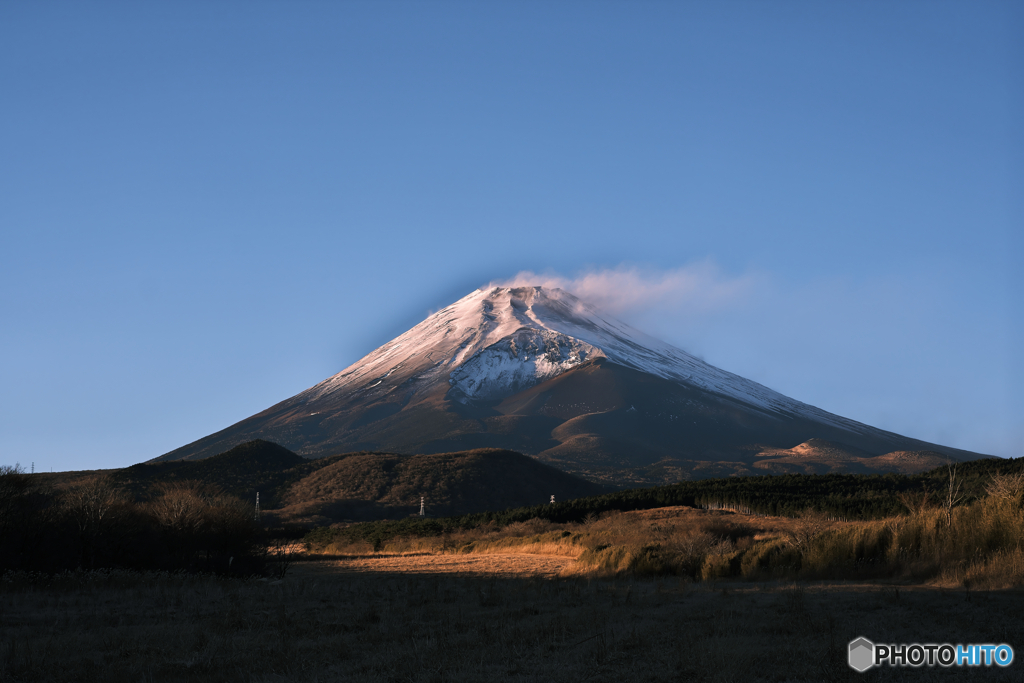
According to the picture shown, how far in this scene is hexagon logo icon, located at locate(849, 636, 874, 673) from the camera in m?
7.05

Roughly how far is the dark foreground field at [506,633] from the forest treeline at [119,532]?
3644 mm

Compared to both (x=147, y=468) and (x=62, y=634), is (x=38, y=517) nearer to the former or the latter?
(x=62, y=634)

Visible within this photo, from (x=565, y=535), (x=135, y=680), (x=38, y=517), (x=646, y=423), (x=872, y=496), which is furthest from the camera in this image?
(x=646, y=423)

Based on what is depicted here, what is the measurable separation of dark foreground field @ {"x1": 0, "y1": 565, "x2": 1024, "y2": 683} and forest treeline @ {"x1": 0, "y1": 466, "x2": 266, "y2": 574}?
3644 millimetres

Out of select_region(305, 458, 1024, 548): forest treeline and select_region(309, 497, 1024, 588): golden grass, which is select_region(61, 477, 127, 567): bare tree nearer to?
select_region(309, 497, 1024, 588): golden grass

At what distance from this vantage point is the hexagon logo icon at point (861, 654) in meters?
7.05

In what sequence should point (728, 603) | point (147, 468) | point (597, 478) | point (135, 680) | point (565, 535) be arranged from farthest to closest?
1. point (597, 478)
2. point (147, 468)
3. point (565, 535)
4. point (728, 603)
5. point (135, 680)

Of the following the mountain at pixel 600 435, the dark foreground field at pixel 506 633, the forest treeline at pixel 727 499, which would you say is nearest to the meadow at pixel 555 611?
the dark foreground field at pixel 506 633

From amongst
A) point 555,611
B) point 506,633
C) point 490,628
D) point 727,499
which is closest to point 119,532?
point 555,611

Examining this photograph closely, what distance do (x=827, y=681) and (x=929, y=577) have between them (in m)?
6.89

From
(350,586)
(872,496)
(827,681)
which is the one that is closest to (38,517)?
(350,586)

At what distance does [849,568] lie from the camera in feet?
45.1

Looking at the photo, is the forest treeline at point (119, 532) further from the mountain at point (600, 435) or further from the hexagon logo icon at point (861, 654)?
the mountain at point (600, 435)

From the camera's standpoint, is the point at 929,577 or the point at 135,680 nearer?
the point at 135,680
